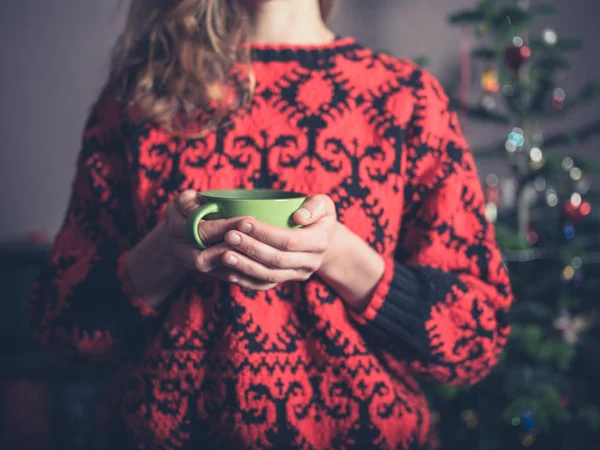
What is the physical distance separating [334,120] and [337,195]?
Answer: 0.12 metres

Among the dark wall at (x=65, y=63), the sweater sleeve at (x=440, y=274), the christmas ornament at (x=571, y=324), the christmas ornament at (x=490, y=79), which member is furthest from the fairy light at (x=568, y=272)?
the sweater sleeve at (x=440, y=274)

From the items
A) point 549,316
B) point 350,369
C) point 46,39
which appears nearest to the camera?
point 350,369

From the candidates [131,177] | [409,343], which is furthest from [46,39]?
[409,343]

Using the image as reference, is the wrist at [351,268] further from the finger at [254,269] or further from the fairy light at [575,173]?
the fairy light at [575,173]

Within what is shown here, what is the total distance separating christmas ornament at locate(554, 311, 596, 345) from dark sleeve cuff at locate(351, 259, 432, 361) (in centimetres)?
106

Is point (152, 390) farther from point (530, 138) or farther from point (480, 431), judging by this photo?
point (530, 138)

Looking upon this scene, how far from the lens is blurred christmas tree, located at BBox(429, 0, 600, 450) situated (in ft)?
5.05

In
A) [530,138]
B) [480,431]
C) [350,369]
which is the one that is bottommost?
[480,431]

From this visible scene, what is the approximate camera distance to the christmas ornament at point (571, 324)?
5.39 ft

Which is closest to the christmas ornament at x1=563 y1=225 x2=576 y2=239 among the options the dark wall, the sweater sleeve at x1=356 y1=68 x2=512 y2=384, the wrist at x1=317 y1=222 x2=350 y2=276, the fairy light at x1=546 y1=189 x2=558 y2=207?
the fairy light at x1=546 y1=189 x2=558 y2=207

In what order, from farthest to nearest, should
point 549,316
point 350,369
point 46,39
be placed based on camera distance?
point 46,39 → point 549,316 → point 350,369

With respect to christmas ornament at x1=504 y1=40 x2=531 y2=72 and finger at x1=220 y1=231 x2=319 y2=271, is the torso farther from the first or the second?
christmas ornament at x1=504 y1=40 x2=531 y2=72

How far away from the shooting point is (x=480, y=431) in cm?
161

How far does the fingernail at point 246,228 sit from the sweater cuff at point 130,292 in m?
0.28
